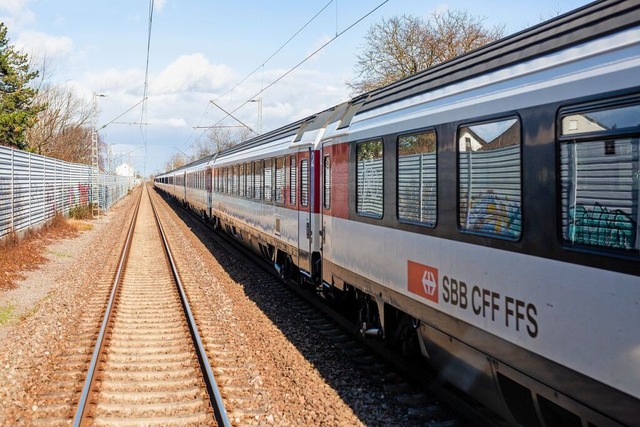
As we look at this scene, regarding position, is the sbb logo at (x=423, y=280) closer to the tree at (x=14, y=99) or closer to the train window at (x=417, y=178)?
the train window at (x=417, y=178)

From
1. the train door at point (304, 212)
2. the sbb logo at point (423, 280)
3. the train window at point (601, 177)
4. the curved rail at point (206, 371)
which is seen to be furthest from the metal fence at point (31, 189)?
the train window at point (601, 177)

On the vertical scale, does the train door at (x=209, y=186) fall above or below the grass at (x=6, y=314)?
above

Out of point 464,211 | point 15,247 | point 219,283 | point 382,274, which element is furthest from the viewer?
point 15,247

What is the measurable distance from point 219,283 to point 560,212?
10198mm

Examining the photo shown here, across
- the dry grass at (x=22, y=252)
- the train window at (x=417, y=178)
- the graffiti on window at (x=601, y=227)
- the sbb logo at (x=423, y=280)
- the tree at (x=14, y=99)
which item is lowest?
the dry grass at (x=22, y=252)

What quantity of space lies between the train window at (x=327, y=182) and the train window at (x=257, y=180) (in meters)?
5.27

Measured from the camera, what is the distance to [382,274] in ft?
21.3

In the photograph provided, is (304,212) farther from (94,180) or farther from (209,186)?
(94,180)

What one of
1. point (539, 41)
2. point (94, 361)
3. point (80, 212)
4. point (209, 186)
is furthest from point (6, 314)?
point (80, 212)

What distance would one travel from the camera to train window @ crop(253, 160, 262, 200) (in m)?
14.2

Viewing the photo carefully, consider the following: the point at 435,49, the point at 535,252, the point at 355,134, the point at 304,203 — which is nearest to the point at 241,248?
the point at 304,203

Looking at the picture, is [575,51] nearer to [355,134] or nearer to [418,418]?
[418,418]

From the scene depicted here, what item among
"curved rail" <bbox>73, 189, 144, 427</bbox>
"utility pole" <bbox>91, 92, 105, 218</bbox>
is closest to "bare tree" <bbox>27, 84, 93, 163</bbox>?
"utility pole" <bbox>91, 92, 105, 218</bbox>

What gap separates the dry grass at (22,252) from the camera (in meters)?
13.4
